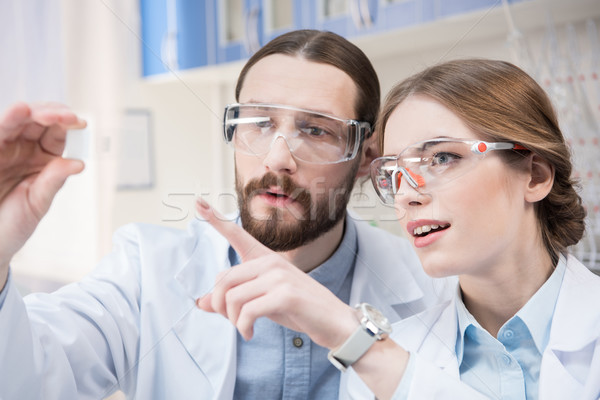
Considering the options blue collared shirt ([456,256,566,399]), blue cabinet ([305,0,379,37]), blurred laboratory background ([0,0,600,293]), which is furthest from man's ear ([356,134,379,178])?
blue cabinet ([305,0,379,37])

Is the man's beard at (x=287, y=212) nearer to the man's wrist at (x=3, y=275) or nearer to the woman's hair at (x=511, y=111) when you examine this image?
the woman's hair at (x=511, y=111)

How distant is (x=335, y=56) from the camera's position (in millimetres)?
741

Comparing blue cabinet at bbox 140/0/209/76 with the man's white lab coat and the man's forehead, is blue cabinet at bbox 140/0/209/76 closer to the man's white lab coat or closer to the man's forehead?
the man's forehead

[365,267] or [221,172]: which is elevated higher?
[221,172]

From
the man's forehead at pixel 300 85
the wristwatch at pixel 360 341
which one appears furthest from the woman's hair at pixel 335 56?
the wristwatch at pixel 360 341

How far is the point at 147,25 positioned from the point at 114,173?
0.81 ft

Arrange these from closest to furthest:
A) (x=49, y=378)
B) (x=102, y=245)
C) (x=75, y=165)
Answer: (x=75, y=165)
(x=49, y=378)
(x=102, y=245)

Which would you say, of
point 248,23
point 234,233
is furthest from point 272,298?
point 248,23

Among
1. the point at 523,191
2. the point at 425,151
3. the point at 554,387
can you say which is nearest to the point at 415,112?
the point at 425,151

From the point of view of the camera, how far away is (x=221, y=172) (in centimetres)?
68

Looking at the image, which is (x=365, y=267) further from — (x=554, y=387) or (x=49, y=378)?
(x=49, y=378)

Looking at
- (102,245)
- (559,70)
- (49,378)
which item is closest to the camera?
(49,378)

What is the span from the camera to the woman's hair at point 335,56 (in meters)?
0.73

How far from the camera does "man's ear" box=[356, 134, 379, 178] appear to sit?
2.49 feet
